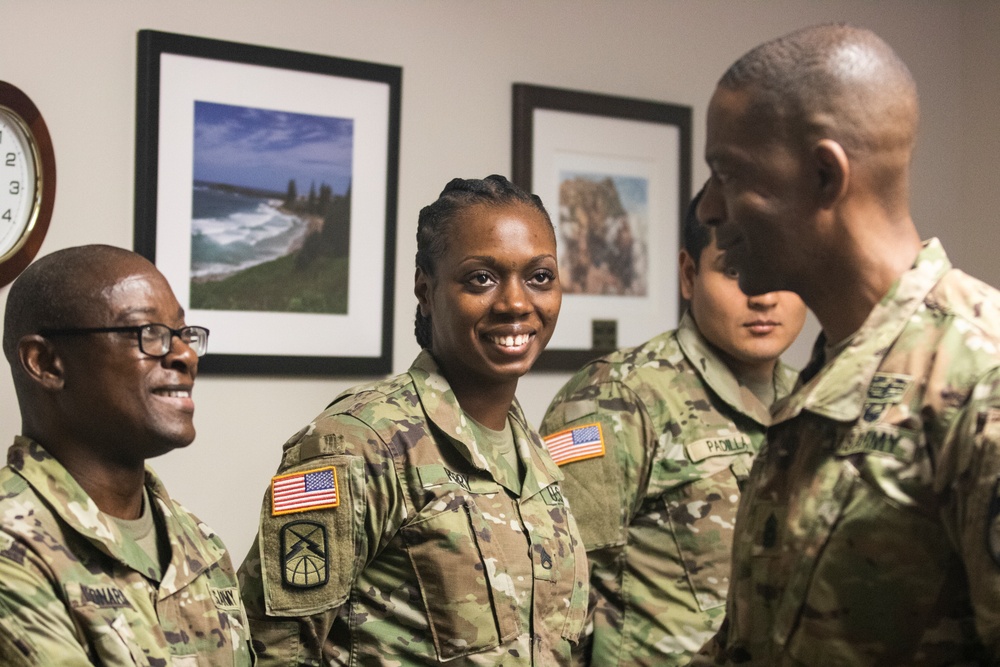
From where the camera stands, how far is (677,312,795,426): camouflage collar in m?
2.48

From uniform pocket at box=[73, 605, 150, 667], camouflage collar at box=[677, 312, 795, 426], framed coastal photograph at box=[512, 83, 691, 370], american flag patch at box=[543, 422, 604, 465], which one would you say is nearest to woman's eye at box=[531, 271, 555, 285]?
american flag patch at box=[543, 422, 604, 465]

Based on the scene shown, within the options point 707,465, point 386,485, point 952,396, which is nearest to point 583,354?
point 707,465

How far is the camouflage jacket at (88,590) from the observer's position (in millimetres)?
1456

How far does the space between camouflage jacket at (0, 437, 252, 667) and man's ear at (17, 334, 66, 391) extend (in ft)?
0.32

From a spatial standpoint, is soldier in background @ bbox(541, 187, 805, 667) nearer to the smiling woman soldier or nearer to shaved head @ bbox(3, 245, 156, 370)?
the smiling woman soldier

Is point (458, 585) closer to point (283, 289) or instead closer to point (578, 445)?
point (578, 445)

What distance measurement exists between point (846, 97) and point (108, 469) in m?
1.19

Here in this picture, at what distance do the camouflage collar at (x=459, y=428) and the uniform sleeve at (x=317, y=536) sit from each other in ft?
0.46

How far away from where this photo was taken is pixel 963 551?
112 centimetres

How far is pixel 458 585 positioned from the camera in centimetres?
189

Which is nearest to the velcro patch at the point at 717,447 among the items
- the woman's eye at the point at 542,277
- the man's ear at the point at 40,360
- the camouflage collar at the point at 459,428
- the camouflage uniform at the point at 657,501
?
the camouflage uniform at the point at 657,501

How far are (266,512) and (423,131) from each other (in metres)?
1.51

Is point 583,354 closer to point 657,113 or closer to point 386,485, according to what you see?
point 657,113

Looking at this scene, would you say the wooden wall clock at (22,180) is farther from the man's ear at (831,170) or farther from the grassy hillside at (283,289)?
the man's ear at (831,170)
